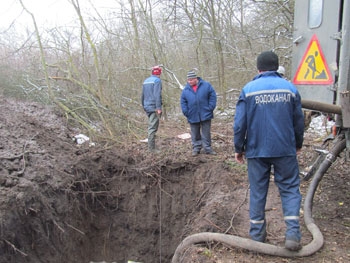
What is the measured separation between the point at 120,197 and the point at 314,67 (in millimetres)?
4656

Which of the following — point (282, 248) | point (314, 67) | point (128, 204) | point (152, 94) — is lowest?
point (128, 204)

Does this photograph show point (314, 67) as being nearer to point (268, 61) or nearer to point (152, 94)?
point (268, 61)

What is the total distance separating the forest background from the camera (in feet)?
30.7

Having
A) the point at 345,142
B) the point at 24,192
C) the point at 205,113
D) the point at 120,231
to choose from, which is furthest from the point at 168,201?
the point at 345,142

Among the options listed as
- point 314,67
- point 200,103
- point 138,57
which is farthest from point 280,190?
point 138,57

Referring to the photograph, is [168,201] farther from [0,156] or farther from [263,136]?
[263,136]

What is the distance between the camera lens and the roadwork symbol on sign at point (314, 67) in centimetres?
368

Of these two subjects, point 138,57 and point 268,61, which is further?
point 138,57

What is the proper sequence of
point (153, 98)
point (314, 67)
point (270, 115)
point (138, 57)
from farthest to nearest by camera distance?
point (138, 57)
point (153, 98)
point (314, 67)
point (270, 115)

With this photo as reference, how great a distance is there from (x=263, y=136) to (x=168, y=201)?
386cm

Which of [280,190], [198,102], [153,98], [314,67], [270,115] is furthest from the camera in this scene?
[153,98]

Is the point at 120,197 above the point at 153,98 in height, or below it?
below

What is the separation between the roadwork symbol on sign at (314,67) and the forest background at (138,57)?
5.42 m

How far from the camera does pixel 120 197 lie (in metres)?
6.88
